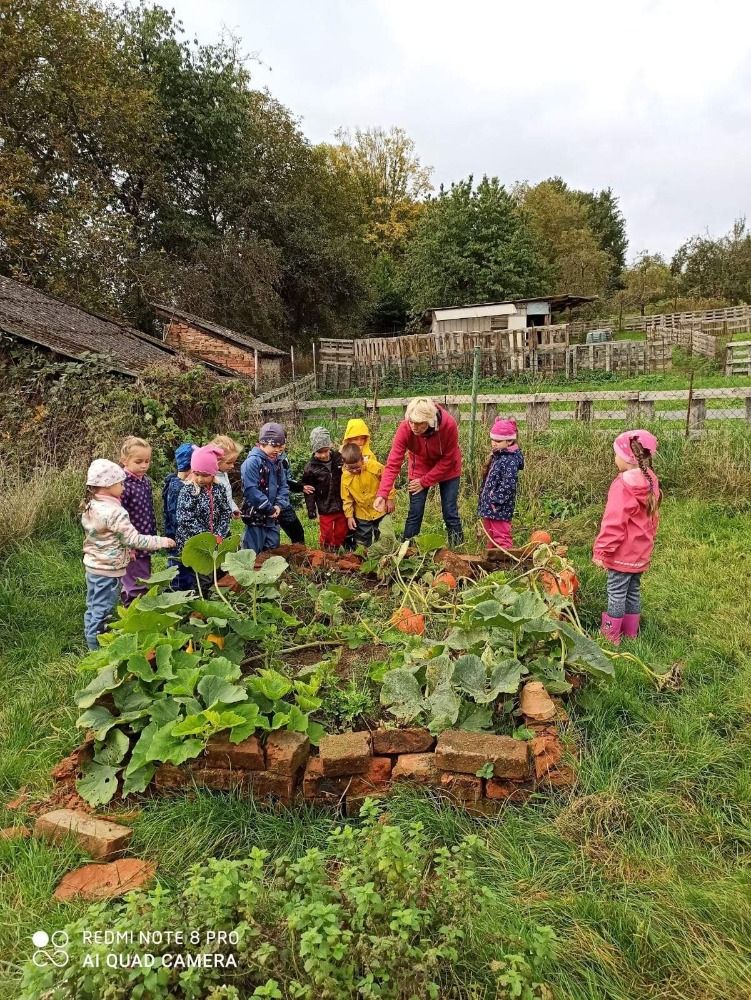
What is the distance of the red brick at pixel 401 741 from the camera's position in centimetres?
258

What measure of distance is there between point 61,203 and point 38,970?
21569mm

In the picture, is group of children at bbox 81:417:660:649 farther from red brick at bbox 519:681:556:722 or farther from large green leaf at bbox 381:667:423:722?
large green leaf at bbox 381:667:423:722

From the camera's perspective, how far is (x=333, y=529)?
18.0 ft

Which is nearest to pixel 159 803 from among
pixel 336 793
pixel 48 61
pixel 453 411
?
pixel 336 793

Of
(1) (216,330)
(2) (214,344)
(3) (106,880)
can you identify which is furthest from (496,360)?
(3) (106,880)

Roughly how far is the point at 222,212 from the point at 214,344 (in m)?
10.4

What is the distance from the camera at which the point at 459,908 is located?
168cm

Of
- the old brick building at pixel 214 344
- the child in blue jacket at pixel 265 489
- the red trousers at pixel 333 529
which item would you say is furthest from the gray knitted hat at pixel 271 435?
the old brick building at pixel 214 344

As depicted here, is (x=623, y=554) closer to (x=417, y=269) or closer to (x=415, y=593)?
(x=415, y=593)

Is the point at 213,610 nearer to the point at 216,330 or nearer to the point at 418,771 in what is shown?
the point at 418,771

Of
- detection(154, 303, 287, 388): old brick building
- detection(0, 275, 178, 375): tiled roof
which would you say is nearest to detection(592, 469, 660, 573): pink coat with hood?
detection(0, 275, 178, 375): tiled roof

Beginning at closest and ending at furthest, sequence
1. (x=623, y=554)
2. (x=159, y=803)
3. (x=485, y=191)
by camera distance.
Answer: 1. (x=159, y=803)
2. (x=623, y=554)
3. (x=485, y=191)

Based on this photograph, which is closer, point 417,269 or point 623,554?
point 623,554

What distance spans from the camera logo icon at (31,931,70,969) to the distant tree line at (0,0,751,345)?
1805 centimetres
